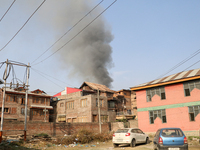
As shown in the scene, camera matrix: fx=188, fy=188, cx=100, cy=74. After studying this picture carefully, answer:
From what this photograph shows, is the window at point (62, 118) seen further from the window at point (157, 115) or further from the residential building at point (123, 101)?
the window at point (157, 115)

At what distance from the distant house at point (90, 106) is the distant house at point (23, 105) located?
4.24 m

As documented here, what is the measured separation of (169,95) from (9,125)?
21.4 meters

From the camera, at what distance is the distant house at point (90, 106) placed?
41.6 m

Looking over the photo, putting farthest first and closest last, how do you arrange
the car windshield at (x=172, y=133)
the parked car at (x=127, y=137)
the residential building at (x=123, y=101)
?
1. the residential building at (x=123, y=101)
2. the parked car at (x=127, y=137)
3. the car windshield at (x=172, y=133)

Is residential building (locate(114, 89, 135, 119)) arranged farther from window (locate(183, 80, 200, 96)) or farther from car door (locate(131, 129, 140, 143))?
car door (locate(131, 129, 140, 143))

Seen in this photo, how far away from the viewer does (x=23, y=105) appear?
145 feet

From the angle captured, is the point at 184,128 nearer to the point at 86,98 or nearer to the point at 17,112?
the point at 86,98

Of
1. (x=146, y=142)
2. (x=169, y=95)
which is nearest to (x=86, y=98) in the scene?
(x=169, y=95)

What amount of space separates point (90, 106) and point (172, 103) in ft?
71.2

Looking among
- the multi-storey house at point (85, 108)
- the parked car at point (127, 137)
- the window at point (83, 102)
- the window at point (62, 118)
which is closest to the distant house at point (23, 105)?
the window at point (62, 118)

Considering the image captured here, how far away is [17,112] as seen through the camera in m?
42.8

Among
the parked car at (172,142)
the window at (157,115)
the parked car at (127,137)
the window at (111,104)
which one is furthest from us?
the window at (111,104)

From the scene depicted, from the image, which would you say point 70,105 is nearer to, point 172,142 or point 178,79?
point 178,79

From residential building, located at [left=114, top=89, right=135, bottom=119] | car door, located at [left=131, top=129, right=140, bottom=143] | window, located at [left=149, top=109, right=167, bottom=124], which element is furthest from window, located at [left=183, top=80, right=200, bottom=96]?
residential building, located at [left=114, top=89, right=135, bottom=119]
